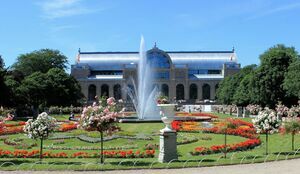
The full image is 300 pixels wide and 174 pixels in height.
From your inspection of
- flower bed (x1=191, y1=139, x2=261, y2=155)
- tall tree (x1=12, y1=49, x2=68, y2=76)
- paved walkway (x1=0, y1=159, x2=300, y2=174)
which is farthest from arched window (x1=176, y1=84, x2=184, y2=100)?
paved walkway (x1=0, y1=159, x2=300, y2=174)

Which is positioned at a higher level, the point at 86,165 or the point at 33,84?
the point at 33,84

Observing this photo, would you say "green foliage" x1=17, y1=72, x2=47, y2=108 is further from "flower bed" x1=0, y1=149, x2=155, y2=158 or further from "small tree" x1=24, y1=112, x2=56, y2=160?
"small tree" x1=24, y1=112, x2=56, y2=160

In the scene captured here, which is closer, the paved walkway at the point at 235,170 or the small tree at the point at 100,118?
the paved walkway at the point at 235,170

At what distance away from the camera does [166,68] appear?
123125 millimetres

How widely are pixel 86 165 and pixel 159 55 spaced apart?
105 meters

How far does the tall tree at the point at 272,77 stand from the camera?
57.3m

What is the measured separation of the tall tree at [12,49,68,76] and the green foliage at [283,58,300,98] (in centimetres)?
6846

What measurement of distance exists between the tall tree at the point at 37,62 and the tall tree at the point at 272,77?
62156mm

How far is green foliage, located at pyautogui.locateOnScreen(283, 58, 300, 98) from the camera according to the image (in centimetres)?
4903

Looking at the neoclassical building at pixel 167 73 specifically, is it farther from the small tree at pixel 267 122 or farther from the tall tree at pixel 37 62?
the small tree at pixel 267 122

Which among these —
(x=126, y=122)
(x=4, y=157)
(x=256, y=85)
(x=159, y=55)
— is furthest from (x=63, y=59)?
(x=4, y=157)

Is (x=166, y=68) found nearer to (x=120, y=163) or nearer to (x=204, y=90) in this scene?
(x=204, y=90)

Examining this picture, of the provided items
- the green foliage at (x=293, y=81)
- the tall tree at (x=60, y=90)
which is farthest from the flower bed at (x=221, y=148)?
the tall tree at (x=60, y=90)

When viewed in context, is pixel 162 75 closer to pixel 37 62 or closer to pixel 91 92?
pixel 91 92
